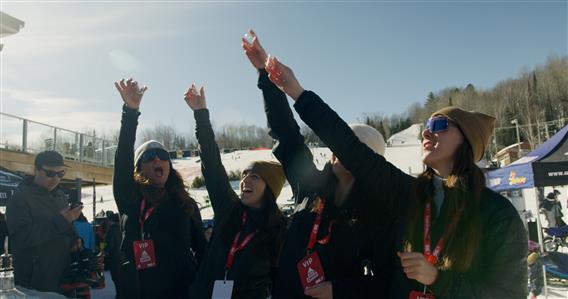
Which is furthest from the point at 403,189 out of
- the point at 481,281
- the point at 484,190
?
the point at 481,281

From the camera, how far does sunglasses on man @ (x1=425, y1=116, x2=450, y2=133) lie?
193 cm

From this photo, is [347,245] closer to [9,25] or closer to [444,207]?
[444,207]

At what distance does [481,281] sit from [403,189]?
0.55 meters

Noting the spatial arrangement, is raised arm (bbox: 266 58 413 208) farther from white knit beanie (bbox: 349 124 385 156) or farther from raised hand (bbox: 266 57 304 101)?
white knit beanie (bbox: 349 124 385 156)

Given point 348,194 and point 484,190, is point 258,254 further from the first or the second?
point 484,190

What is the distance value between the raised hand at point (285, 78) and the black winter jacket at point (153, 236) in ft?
5.03

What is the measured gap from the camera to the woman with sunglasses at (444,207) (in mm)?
1616

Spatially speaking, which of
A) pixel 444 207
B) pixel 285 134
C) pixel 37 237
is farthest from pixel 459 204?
pixel 37 237

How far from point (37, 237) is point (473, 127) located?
3963 millimetres

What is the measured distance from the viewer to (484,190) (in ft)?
5.90

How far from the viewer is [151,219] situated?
3045mm

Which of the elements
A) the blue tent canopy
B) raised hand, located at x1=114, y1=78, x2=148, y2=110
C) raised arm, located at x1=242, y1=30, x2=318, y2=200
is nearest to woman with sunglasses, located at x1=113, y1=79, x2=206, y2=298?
raised hand, located at x1=114, y1=78, x2=148, y2=110

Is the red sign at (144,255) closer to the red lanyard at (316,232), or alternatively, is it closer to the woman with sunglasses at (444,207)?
the red lanyard at (316,232)

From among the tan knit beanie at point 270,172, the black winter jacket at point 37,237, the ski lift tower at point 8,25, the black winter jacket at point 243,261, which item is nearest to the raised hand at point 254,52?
the tan knit beanie at point 270,172
